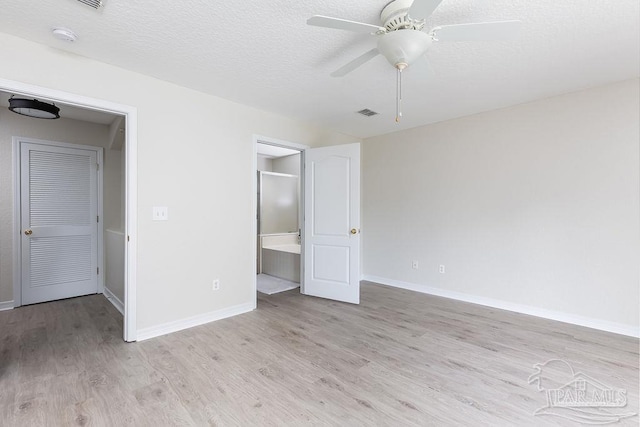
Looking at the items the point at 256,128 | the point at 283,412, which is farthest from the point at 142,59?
the point at 283,412

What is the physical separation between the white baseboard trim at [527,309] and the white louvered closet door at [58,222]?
4.53 meters

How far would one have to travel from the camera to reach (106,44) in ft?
7.30

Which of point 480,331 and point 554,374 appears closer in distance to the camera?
point 554,374

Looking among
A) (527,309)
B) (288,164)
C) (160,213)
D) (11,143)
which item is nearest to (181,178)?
(160,213)

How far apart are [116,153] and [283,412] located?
4.53 meters

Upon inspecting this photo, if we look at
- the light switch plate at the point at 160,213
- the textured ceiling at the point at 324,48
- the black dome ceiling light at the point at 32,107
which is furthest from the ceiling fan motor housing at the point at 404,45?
the black dome ceiling light at the point at 32,107

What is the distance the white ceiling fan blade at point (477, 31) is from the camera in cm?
158

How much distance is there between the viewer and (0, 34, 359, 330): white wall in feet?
7.90

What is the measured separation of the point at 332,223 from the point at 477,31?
272cm

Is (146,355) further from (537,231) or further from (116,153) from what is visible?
(537,231)

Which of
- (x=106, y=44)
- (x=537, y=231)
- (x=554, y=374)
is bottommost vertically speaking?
(x=554, y=374)

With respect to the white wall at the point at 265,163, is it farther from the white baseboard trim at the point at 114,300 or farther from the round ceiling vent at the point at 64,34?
the round ceiling vent at the point at 64,34

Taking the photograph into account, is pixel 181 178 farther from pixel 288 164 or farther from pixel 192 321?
pixel 288 164

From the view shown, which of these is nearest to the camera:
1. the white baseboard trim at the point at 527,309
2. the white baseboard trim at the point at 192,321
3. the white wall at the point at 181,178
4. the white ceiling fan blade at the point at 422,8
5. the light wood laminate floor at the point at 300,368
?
the white ceiling fan blade at the point at 422,8
